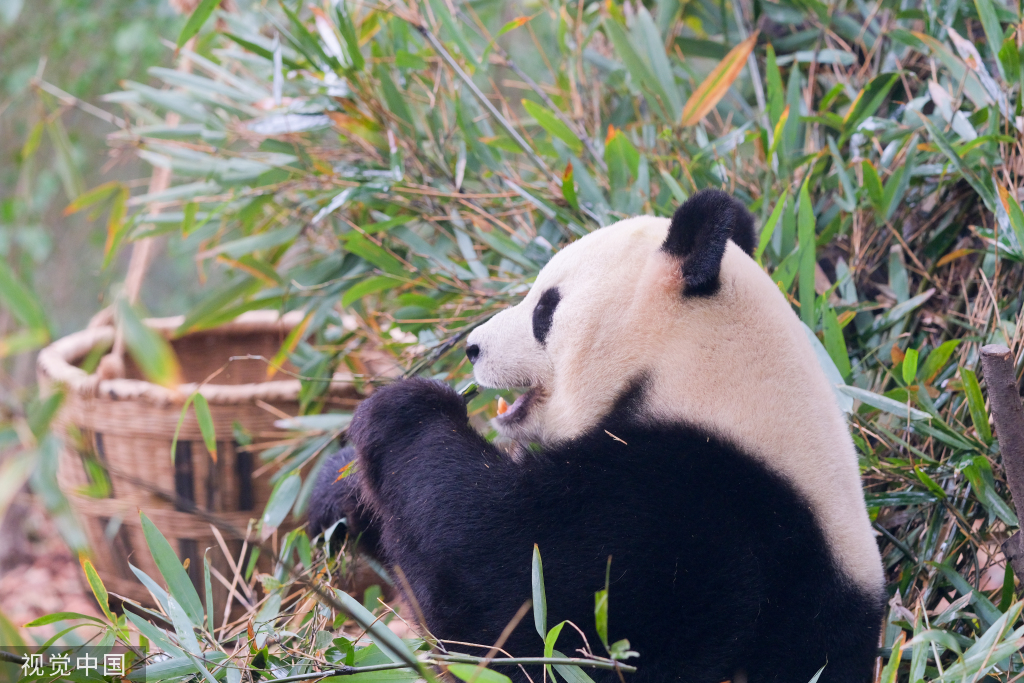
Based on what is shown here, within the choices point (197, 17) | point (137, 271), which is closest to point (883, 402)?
point (197, 17)

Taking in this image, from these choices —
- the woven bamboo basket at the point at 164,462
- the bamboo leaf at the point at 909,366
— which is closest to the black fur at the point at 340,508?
the woven bamboo basket at the point at 164,462

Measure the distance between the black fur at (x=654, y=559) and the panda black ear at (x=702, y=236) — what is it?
0.61ft

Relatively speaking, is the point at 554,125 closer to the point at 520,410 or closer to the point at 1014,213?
the point at 520,410

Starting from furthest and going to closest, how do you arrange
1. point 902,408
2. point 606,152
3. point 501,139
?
point 501,139 < point 606,152 < point 902,408

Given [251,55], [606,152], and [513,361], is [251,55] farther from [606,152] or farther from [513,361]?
[513,361]

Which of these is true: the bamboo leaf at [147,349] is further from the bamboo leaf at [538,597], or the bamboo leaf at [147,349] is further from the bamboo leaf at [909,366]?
the bamboo leaf at [909,366]

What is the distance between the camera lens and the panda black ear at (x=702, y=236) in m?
0.98

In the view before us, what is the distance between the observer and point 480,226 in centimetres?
176

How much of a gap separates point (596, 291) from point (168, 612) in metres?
0.81

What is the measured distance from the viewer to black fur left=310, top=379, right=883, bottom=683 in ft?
3.08

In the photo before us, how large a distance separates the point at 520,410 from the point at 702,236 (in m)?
0.39

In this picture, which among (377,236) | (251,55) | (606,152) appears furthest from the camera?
(251,55)

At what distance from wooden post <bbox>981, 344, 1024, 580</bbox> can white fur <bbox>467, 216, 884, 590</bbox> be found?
19 cm

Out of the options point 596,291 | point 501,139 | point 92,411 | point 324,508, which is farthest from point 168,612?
point 501,139
